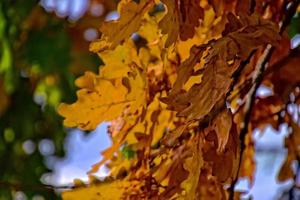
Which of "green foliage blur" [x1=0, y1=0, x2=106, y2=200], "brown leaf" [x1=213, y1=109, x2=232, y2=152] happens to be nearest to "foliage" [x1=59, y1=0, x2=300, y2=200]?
"brown leaf" [x1=213, y1=109, x2=232, y2=152]

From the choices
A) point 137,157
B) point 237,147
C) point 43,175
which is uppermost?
point 43,175

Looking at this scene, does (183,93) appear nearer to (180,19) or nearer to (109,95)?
(180,19)

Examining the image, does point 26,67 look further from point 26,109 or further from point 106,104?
point 106,104

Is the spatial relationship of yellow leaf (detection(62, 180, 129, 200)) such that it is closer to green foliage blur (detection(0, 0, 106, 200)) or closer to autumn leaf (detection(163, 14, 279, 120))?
autumn leaf (detection(163, 14, 279, 120))

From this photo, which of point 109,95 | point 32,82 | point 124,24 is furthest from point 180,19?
point 32,82

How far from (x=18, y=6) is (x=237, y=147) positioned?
1.43 metres

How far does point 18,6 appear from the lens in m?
2.41

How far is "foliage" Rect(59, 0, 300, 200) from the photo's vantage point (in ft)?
3.44

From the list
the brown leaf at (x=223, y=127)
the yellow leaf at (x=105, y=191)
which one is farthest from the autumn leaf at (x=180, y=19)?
the yellow leaf at (x=105, y=191)

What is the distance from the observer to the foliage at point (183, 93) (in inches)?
41.3

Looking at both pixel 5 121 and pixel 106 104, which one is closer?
pixel 106 104

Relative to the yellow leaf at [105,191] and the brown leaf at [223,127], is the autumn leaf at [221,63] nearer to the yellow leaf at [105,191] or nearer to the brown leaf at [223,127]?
the brown leaf at [223,127]

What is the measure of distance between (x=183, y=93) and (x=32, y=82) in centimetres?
200

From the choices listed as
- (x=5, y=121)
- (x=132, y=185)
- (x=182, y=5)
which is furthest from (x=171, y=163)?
(x=5, y=121)
